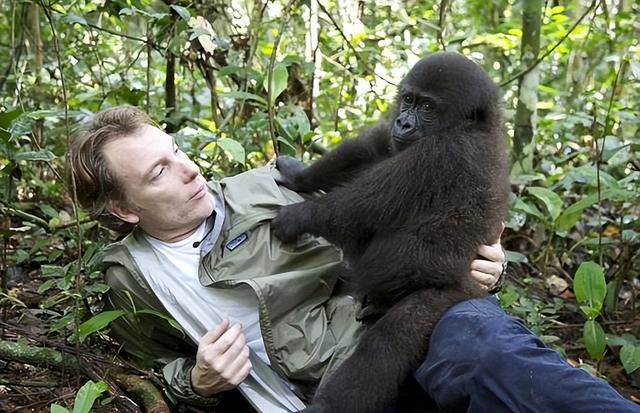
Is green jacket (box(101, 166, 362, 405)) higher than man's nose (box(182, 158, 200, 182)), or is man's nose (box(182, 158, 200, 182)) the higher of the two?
man's nose (box(182, 158, 200, 182))

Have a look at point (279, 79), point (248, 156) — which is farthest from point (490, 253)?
point (248, 156)

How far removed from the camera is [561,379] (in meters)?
2.30

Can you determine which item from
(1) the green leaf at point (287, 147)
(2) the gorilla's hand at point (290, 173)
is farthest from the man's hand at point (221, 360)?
(1) the green leaf at point (287, 147)

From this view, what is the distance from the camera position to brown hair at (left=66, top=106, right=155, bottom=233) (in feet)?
9.89

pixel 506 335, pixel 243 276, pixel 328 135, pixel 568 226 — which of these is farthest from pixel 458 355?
pixel 328 135

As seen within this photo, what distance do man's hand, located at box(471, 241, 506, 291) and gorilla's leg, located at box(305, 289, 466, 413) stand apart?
0.16 metres

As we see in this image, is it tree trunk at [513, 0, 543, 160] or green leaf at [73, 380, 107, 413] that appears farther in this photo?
tree trunk at [513, 0, 543, 160]

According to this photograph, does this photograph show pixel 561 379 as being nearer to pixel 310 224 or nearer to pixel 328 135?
pixel 310 224

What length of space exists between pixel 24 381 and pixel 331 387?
4.02ft

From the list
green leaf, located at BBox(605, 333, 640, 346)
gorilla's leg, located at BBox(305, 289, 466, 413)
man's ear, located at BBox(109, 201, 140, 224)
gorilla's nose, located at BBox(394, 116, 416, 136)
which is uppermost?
gorilla's nose, located at BBox(394, 116, 416, 136)

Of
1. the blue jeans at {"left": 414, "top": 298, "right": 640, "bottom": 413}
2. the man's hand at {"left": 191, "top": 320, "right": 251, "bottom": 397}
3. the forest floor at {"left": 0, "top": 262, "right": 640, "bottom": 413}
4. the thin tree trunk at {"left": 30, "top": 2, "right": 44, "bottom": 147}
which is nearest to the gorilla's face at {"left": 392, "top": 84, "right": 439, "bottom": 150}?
the blue jeans at {"left": 414, "top": 298, "right": 640, "bottom": 413}

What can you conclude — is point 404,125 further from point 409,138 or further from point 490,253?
point 490,253

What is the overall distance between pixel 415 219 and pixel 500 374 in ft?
2.44

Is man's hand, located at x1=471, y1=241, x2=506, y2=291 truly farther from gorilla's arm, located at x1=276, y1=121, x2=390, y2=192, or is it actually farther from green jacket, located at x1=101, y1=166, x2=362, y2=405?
gorilla's arm, located at x1=276, y1=121, x2=390, y2=192
